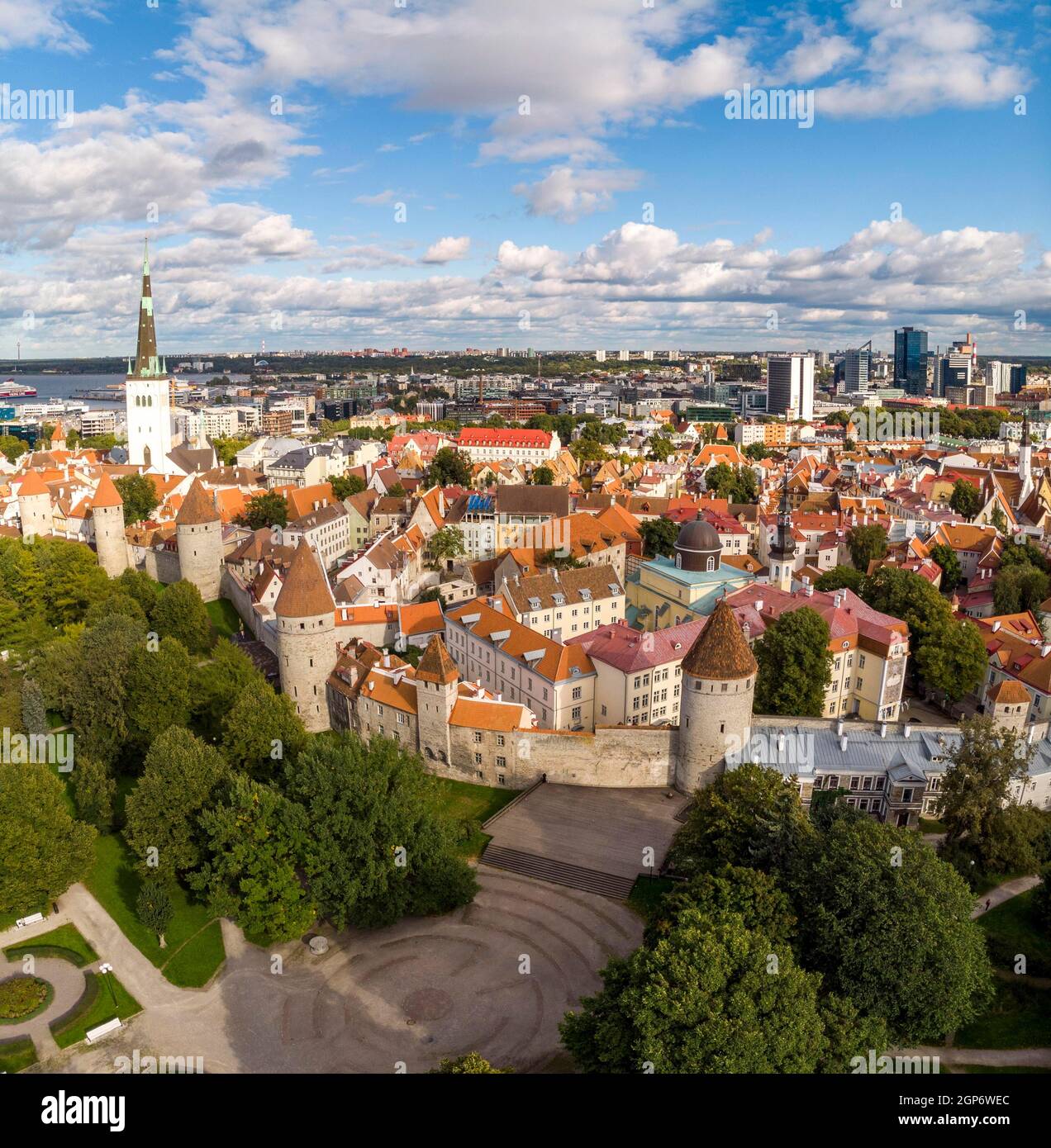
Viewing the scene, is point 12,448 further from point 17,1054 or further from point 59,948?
point 17,1054

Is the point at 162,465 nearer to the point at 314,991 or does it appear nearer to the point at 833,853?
the point at 314,991

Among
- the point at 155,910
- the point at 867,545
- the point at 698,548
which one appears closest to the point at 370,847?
the point at 155,910

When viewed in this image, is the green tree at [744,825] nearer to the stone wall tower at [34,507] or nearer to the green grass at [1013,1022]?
the green grass at [1013,1022]

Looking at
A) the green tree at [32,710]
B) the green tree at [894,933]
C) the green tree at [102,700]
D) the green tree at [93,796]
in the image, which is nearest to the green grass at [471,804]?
the green tree at [93,796]

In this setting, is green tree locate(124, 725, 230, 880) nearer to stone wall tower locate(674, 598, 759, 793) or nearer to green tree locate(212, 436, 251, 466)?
stone wall tower locate(674, 598, 759, 793)

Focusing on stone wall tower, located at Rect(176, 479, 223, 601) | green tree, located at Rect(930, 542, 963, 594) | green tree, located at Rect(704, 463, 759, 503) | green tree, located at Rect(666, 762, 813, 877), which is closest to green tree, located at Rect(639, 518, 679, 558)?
green tree, located at Rect(930, 542, 963, 594)

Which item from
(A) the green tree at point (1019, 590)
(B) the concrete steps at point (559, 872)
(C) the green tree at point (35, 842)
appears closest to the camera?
(C) the green tree at point (35, 842)
